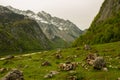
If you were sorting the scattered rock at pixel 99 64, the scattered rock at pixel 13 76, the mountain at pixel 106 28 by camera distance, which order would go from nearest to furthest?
the scattered rock at pixel 13 76 < the scattered rock at pixel 99 64 < the mountain at pixel 106 28

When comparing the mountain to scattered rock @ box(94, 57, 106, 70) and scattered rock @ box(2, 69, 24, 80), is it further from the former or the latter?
scattered rock @ box(2, 69, 24, 80)

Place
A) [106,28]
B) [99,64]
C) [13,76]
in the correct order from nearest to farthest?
[13,76]
[99,64]
[106,28]

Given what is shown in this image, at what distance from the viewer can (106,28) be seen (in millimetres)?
119875

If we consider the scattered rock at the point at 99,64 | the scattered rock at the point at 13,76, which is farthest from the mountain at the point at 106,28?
the scattered rock at the point at 13,76

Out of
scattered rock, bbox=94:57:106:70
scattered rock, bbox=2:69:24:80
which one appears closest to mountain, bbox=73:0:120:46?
scattered rock, bbox=94:57:106:70

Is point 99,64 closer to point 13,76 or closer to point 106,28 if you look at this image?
point 13,76

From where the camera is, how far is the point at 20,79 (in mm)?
33719

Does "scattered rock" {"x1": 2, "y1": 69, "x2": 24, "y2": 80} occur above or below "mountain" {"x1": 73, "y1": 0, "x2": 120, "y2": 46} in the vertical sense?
below

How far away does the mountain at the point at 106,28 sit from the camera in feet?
361

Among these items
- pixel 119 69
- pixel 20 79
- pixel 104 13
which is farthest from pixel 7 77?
pixel 104 13

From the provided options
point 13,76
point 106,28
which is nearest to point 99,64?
point 13,76

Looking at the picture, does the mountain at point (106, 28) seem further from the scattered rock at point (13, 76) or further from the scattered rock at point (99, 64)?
the scattered rock at point (13, 76)

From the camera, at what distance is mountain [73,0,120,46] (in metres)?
110

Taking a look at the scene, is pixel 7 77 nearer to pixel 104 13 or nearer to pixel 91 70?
pixel 91 70
